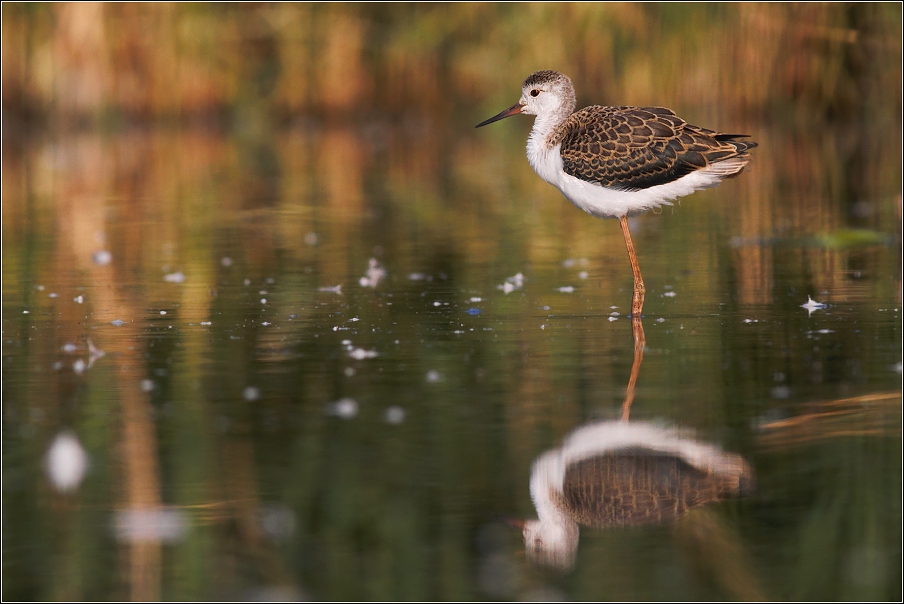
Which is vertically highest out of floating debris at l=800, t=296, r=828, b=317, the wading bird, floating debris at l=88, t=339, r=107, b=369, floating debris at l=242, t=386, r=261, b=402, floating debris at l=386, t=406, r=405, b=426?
the wading bird

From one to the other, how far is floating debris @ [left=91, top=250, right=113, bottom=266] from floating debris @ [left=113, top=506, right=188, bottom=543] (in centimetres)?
697

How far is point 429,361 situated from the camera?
7.37m

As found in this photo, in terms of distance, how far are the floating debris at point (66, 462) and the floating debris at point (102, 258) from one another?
586 cm

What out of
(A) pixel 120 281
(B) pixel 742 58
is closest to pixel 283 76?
(B) pixel 742 58

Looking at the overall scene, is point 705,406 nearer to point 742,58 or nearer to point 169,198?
point 169,198

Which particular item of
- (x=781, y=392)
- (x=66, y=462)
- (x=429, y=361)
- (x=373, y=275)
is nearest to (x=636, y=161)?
(x=429, y=361)

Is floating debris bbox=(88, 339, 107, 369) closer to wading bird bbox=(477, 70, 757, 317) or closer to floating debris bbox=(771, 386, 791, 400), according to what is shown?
wading bird bbox=(477, 70, 757, 317)

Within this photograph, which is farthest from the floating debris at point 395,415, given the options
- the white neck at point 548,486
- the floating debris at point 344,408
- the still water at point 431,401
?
the white neck at point 548,486

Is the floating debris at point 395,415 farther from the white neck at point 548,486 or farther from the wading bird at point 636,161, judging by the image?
the wading bird at point 636,161

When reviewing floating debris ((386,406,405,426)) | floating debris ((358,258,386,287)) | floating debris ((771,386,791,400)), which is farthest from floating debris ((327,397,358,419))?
floating debris ((358,258,386,287))

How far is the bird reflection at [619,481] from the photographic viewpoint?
4.71 meters

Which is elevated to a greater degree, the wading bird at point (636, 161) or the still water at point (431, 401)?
the wading bird at point (636, 161)

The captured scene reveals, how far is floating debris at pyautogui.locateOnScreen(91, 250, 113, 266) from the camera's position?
11.7 meters

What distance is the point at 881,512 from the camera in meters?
4.82
